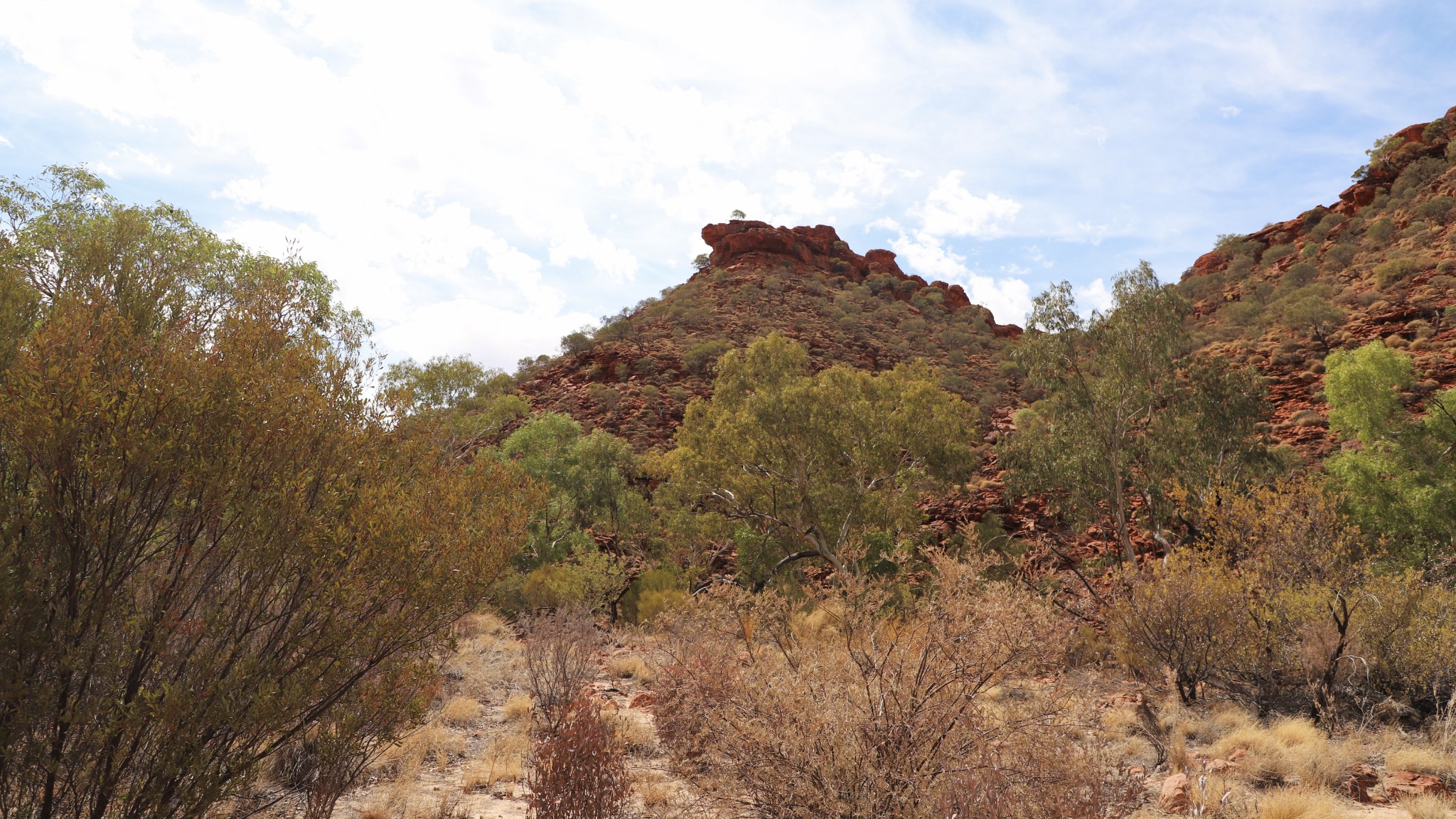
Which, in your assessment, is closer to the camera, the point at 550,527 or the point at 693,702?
the point at 693,702

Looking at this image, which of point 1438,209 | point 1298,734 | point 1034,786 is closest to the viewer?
point 1034,786

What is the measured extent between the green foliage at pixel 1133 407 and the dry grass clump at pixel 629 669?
462 inches

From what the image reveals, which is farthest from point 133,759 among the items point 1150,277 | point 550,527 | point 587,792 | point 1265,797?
point 1150,277

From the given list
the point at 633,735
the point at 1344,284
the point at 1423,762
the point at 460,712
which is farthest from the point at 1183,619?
the point at 1344,284

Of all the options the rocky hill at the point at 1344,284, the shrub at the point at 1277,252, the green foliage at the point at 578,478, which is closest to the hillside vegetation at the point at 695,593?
the green foliage at the point at 578,478

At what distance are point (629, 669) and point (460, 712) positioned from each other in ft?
13.8

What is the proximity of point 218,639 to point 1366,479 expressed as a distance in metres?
21.5

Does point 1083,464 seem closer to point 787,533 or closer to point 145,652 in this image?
point 787,533

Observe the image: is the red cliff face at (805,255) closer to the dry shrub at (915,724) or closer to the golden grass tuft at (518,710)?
the golden grass tuft at (518,710)

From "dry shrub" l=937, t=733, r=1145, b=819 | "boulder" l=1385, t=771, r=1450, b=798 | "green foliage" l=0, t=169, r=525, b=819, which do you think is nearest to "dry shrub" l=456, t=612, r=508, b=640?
"green foliage" l=0, t=169, r=525, b=819

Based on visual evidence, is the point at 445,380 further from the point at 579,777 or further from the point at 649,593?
the point at 579,777

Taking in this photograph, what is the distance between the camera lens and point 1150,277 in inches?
757

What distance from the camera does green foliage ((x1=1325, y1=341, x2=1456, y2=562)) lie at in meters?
15.2

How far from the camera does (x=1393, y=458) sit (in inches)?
655
